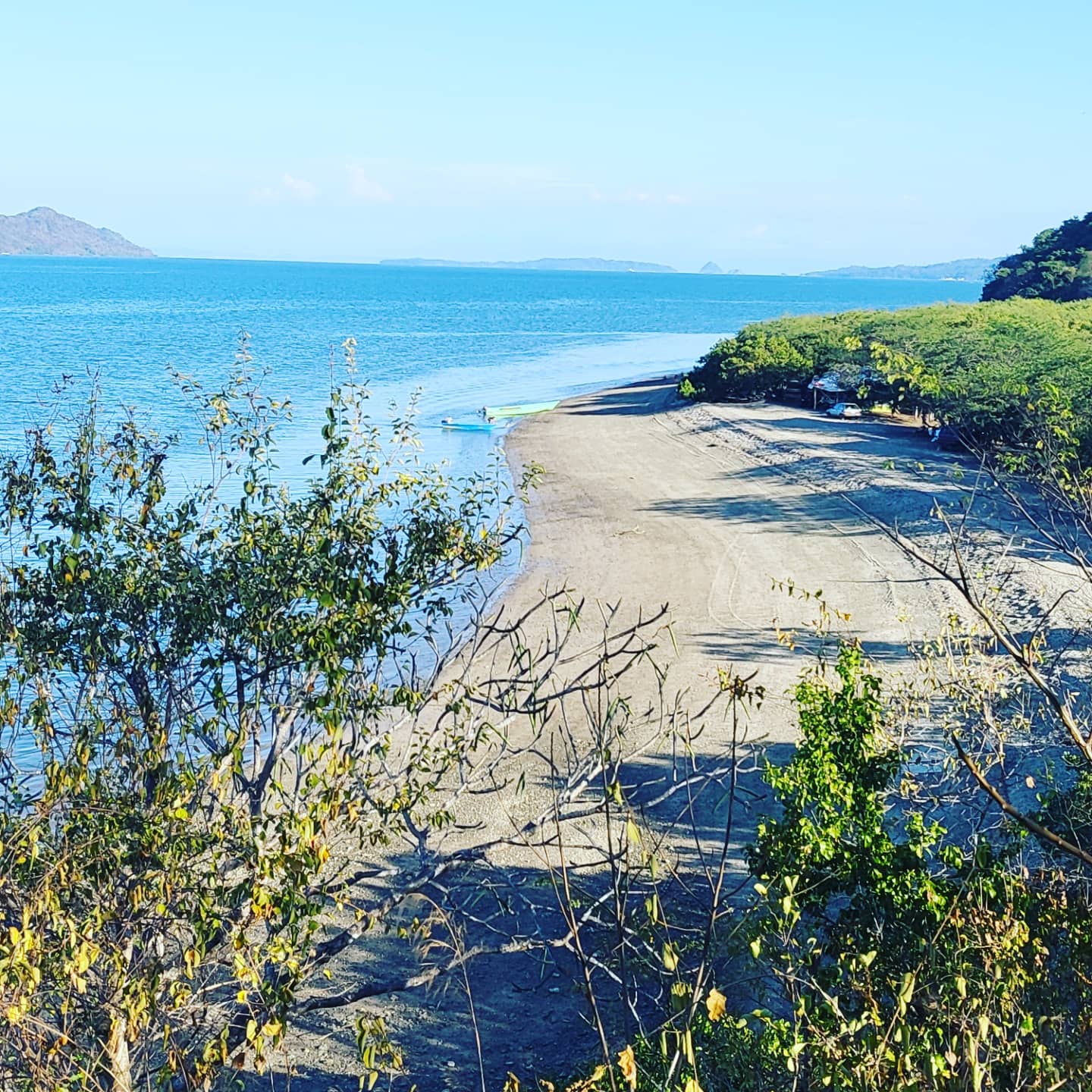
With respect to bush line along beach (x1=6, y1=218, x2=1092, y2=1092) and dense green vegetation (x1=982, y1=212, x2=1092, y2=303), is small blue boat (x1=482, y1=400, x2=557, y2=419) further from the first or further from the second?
bush line along beach (x1=6, y1=218, x2=1092, y2=1092)

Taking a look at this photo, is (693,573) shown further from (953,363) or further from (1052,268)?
(1052,268)

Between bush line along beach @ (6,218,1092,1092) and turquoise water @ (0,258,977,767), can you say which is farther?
turquoise water @ (0,258,977,767)

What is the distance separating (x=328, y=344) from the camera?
63.3 meters

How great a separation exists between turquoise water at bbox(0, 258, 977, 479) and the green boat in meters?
1.40

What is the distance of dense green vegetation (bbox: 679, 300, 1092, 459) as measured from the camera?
20625mm

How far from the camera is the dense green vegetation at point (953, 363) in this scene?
2062 centimetres

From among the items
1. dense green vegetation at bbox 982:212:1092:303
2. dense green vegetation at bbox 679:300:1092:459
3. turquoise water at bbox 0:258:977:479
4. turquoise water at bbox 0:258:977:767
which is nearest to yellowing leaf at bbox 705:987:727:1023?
dense green vegetation at bbox 679:300:1092:459

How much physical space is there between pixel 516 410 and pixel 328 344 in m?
14.5

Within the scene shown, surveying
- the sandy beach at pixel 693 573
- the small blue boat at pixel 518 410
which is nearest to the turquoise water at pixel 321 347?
the small blue boat at pixel 518 410

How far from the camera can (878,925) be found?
818 cm

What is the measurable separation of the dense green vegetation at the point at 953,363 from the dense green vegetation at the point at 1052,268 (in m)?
15.6

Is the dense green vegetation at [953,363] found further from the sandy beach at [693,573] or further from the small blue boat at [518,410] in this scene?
the small blue boat at [518,410]

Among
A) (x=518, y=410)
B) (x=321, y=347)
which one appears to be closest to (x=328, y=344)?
(x=321, y=347)

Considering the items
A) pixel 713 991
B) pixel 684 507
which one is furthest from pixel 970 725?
pixel 684 507
